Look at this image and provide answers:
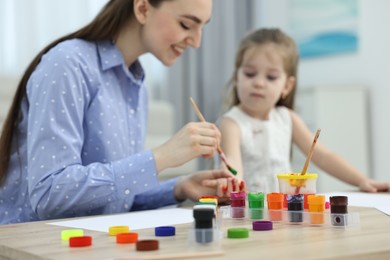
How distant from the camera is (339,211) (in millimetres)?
832

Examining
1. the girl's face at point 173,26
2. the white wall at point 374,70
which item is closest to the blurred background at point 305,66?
the white wall at point 374,70

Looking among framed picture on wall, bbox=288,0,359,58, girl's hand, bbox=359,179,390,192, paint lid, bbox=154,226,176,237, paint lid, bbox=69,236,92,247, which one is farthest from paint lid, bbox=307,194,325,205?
framed picture on wall, bbox=288,0,359,58

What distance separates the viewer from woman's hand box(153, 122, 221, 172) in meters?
1.15

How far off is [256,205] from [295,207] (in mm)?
67

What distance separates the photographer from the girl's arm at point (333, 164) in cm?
149

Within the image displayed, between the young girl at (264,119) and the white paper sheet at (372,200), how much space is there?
34 centimetres

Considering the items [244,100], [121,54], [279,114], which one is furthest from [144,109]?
[279,114]

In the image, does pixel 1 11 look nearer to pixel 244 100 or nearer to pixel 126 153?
pixel 244 100

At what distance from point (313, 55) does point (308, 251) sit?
11.2 ft

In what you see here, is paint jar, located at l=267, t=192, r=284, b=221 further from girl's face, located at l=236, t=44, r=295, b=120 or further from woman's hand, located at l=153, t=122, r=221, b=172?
girl's face, located at l=236, t=44, r=295, b=120

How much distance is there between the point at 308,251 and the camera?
63cm

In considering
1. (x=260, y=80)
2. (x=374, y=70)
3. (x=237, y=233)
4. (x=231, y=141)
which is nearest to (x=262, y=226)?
(x=237, y=233)

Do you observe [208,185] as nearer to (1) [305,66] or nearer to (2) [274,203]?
(2) [274,203]

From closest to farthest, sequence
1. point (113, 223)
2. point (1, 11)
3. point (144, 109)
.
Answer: point (113, 223) → point (144, 109) → point (1, 11)
